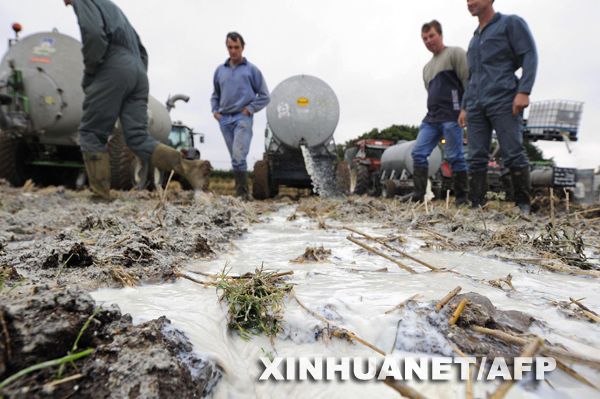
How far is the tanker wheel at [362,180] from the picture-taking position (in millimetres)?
8289

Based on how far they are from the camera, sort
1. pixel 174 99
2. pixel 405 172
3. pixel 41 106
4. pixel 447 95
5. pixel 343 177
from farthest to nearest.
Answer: pixel 174 99, pixel 343 177, pixel 405 172, pixel 41 106, pixel 447 95

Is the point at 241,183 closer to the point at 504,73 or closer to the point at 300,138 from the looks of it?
the point at 300,138

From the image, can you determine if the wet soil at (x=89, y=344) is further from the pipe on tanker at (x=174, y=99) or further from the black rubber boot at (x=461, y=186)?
the pipe on tanker at (x=174, y=99)

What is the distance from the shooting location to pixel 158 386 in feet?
1.61

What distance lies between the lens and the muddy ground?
18.6 inches

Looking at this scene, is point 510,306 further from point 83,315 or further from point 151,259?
point 151,259

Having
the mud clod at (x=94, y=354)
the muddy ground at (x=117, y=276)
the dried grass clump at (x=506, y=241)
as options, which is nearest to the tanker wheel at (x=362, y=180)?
the muddy ground at (x=117, y=276)

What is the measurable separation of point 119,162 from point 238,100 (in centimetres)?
219

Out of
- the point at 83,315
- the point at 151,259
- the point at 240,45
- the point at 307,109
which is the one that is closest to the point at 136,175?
the point at 240,45

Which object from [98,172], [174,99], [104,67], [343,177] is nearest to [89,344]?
[98,172]

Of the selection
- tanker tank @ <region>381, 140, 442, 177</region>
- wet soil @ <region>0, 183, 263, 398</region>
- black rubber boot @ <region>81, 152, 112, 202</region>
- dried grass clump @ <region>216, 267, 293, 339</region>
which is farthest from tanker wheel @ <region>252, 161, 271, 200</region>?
dried grass clump @ <region>216, 267, 293, 339</region>

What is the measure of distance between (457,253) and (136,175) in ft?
17.3

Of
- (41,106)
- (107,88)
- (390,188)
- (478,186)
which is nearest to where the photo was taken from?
(107,88)

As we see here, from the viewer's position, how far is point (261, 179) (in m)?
6.61
